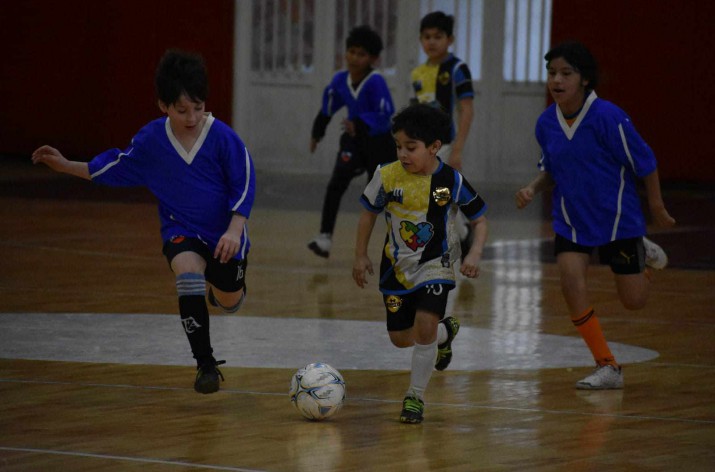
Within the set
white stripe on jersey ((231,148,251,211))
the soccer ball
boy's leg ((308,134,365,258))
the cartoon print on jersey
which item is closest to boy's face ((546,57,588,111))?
the cartoon print on jersey

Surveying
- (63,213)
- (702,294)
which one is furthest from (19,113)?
(702,294)

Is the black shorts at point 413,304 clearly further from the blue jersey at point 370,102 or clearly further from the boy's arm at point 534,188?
the blue jersey at point 370,102

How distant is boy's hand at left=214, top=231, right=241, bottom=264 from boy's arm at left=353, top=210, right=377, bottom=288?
1.52 feet

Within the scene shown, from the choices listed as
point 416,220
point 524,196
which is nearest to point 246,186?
point 416,220

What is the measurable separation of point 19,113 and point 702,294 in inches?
477

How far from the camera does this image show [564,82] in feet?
18.1

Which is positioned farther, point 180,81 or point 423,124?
point 180,81

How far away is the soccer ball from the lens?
473 cm

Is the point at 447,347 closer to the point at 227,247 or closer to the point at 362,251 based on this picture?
the point at 362,251

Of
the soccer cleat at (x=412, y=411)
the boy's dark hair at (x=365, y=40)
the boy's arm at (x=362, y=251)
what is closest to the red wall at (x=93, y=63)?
the boy's dark hair at (x=365, y=40)

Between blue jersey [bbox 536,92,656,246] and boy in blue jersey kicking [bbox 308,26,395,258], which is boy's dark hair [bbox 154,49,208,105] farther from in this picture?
boy in blue jersey kicking [bbox 308,26,395,258]

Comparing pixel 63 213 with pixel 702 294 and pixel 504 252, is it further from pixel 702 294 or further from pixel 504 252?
pixel 702 294

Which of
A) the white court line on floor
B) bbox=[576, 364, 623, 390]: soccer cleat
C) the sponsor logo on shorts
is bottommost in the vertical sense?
the white court line on floor

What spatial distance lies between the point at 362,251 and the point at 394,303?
0.76 feet
